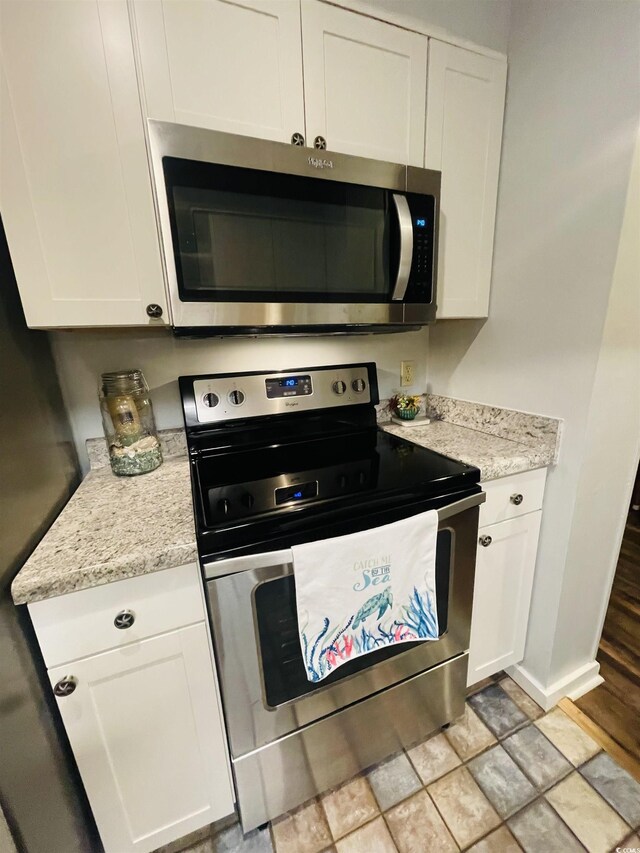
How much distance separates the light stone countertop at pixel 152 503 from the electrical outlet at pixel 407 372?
197 mm

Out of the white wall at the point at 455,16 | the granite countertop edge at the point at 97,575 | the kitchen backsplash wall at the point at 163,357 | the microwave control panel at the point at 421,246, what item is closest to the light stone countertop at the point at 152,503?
the granite countertop edge at the point at 97,575

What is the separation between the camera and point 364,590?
86 centimetres

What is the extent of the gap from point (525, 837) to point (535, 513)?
883 millimetres

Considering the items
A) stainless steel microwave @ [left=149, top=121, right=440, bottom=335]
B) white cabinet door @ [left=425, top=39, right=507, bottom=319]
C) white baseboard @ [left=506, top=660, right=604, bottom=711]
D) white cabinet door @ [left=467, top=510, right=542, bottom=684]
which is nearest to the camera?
stainless steel microwave @ [left=149, top=121, right=440, bottom=335]

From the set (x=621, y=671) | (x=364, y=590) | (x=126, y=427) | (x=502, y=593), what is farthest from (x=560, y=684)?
(x=126, y=427)

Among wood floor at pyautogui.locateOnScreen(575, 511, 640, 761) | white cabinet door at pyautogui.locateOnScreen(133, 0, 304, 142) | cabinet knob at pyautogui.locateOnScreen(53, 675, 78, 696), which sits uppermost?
white cabinet door at pyautogui.locateOnScreen(133, 0, 304, 142)

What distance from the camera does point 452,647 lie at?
113cm

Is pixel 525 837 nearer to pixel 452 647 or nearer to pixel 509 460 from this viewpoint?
pixel 452 647

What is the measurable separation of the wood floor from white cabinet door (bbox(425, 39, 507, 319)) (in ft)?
5.00

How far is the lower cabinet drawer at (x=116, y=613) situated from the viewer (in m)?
0.69

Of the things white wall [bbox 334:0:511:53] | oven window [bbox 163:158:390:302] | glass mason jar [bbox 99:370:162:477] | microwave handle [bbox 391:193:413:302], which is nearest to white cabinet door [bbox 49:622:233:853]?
glass mason jar [bbox 99:370:162:477]

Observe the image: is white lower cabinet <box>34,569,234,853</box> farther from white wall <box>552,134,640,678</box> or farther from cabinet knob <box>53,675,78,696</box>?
white wall <box>552,134,640,678</box>

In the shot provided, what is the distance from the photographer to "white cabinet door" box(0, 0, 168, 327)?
2.43 ft

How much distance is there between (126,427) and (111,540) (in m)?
0.47
